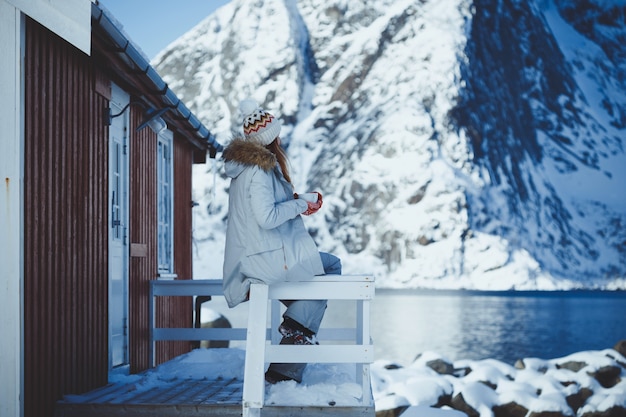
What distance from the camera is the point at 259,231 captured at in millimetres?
5160

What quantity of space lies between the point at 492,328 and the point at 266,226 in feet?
154

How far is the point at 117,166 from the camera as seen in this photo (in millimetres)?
7809

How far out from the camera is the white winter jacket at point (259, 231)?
5.09 m

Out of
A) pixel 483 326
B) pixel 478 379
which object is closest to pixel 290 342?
pixel 478 379

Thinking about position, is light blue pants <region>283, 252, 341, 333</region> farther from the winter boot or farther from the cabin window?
the cabin window

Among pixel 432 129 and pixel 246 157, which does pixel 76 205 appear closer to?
pixel 246 157

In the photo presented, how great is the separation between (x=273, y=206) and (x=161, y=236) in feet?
17.2

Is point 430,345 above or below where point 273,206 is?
below


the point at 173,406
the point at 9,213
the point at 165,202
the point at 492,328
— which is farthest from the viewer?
the point at 492,328

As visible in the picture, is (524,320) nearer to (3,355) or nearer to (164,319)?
(164,319)

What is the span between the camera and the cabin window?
388 inches

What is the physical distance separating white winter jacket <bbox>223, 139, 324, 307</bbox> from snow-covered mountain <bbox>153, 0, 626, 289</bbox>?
94.8 meters

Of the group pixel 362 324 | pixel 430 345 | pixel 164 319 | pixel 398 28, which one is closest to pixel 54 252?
pixel 362 324

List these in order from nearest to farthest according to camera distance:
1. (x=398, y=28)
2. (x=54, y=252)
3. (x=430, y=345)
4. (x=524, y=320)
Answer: (x=54, y=252)
(x=430, y=345)
(x=524, y=320)
(x=398, y=28)
